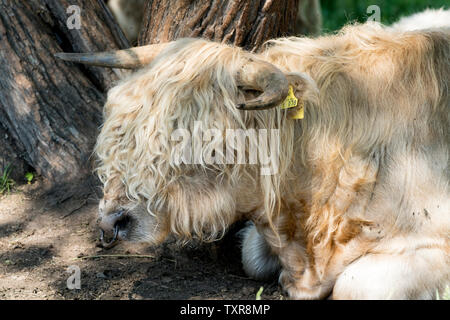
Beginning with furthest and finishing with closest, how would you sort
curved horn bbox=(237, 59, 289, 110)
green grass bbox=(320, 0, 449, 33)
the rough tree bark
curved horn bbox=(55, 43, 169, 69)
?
green grass bbox=(320, 0, 449, 33) → the rough tree bark → curved horn bbox=(55, 43, 169, 69) → curved horn bbox=(237, 59, 289, 110)

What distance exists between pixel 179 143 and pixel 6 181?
7.68 ft

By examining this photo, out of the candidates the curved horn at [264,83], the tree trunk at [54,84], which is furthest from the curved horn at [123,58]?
the tree trunk at [54,84]

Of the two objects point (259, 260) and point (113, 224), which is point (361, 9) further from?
point (113, 224)

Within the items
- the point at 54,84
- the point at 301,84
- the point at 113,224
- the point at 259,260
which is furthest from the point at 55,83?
the point at 301,84

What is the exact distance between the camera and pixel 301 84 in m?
3.72

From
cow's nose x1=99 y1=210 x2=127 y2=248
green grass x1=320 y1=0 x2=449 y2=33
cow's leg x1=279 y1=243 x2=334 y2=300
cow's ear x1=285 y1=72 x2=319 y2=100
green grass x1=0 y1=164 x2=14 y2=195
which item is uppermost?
cow's ear x1=285 y1=72 x2=319 y2=100

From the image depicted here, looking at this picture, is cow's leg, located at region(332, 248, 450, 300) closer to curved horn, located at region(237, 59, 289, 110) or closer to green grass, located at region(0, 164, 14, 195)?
curved horn, located at region(237, 59, 289, 110)

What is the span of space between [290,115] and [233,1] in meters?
1.23

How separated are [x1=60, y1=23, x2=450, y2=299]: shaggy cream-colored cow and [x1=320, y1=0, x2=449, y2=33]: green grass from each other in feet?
15.5

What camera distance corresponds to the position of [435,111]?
12.5 ft

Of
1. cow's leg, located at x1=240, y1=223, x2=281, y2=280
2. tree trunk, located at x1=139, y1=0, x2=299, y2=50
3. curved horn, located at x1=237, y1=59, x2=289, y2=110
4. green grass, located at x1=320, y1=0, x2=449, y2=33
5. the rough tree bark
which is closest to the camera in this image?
curved horn, located at x1=237, y1=59, x2=289, y2=110

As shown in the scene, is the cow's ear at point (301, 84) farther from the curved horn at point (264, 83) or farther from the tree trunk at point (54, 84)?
the tree trunk at point (54, 84)

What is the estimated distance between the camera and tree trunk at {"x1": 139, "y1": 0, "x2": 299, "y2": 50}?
464 centimetres

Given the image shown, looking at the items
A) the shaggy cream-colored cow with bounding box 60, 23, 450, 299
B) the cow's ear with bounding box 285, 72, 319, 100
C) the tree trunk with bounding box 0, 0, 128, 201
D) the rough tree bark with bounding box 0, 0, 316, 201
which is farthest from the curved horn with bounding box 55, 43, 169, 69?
the tree trunk with bounding box 0, 0, 128, 201
